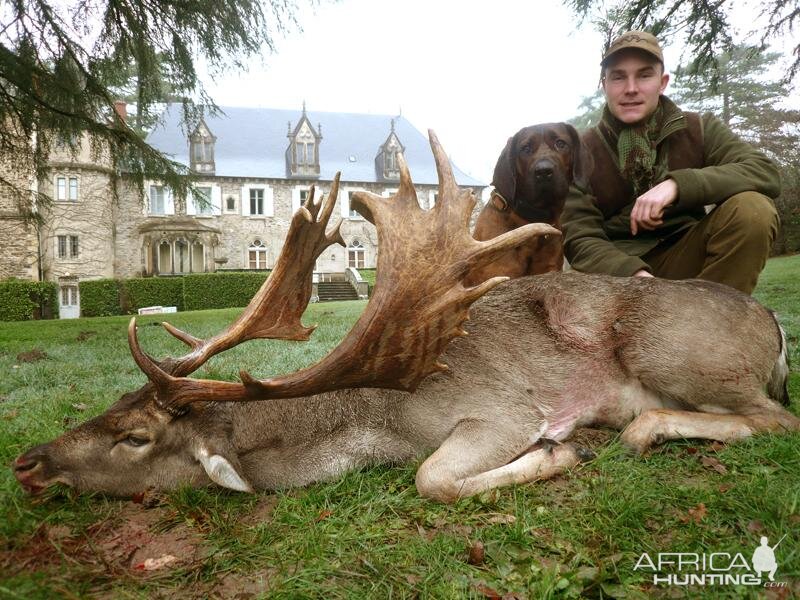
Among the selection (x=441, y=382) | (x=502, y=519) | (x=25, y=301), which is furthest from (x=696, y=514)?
(x=25, y=301)

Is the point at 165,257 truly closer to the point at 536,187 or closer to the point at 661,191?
the point at 536,187

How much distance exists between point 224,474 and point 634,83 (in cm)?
428

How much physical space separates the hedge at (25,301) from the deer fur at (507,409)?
82.3 feet

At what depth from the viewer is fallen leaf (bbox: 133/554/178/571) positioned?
209cm

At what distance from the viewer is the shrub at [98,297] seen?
2623 centimetres

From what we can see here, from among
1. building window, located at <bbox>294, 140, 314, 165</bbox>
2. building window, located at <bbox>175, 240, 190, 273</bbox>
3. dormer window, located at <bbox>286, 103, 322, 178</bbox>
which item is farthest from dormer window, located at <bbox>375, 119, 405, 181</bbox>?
building window, located at <bbox>175, 240, 190, 273</bbox>

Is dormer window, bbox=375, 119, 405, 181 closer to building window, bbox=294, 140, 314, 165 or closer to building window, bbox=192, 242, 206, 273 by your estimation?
building window, bbox=294, 140, 314, 165

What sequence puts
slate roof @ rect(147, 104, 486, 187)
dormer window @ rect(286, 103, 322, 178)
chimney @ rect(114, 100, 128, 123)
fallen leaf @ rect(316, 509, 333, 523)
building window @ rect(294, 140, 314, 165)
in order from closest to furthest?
fallen leaf @ rect(316, 509, 333, 523) < chimney @ rect(114, 100, 128, 123) < slate roof @ rect(147, 104, 486, 187) < dormer window @ rect(286, 103, 322, 178) < building window @ rect(294, 140, 314, 165)

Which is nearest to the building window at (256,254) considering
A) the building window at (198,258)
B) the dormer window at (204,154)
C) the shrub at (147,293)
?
the building window at (198,258)

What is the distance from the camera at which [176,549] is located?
2.25 metres

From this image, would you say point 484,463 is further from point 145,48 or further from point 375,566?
point 145,48

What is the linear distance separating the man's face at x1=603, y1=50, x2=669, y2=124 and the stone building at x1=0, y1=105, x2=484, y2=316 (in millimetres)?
32505

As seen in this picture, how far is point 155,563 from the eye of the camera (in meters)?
2.12

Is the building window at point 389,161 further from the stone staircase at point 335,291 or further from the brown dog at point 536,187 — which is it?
the brown dog at point 536,187
